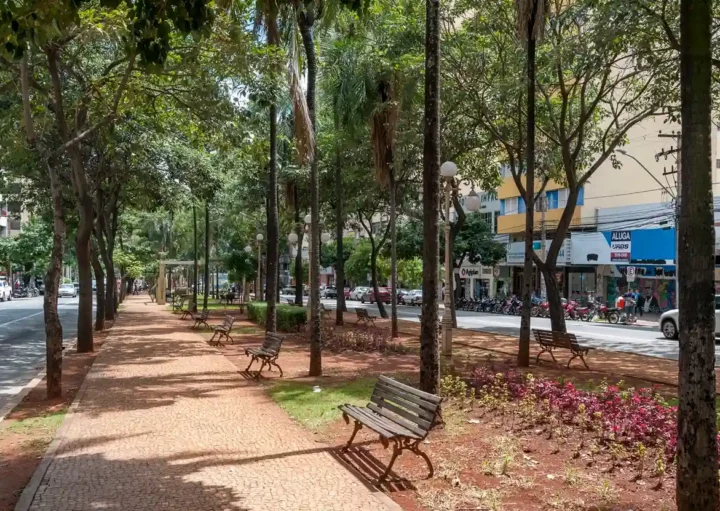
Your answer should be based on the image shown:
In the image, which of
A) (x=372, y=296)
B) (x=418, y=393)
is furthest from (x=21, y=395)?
(x=372, y=296)

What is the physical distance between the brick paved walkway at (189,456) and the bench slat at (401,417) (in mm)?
715

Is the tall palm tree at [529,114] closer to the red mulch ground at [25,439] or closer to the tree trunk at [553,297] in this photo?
the tree trunk at [553,297]

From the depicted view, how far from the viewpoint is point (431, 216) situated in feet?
27.5

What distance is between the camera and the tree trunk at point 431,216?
328 inches

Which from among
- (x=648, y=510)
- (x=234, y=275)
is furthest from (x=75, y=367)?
(x=234, y=275)

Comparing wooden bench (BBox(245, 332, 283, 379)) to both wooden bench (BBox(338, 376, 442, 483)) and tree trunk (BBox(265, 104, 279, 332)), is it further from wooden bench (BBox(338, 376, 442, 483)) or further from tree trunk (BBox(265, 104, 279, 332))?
tree trunk (BBox(265, 104, 279, 332))

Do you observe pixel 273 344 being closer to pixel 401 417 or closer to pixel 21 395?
pixel 21 395

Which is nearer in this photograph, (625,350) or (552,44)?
(552,44)

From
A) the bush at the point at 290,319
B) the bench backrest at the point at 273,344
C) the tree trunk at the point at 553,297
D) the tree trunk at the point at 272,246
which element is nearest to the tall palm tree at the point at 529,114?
the tree trunk at the point at 553,297

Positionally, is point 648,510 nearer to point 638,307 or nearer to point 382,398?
point 382,398

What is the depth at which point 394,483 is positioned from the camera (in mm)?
5941

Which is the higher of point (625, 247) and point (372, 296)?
point (625, 247)

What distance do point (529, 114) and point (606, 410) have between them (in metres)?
7.15

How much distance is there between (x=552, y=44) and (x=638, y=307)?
25.2m
